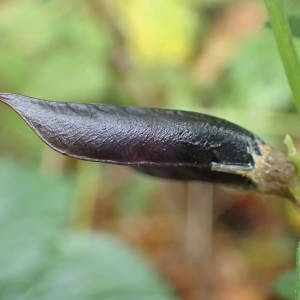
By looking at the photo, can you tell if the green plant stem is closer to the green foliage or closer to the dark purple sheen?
the dark purple sheen

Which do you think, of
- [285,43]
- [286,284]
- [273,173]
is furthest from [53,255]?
[285,43]

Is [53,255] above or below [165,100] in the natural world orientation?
below

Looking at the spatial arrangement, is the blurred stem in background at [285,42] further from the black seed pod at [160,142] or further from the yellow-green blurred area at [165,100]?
the yellow-green blurred area at [165,100]

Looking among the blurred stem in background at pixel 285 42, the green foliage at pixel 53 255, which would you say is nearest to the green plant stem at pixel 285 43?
the blurred stem in background at pixel 285 42

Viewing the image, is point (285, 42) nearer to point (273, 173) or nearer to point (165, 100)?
point (273, 173)

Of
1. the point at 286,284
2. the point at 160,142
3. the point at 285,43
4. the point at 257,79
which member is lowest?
the point at 286,284

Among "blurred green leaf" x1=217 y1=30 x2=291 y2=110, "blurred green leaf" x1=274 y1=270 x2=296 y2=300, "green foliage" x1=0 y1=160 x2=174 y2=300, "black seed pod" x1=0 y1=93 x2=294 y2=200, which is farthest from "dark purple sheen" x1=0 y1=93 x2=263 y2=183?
"blurred green leaf" x1=217 y1=30 x2=291 y2=110
